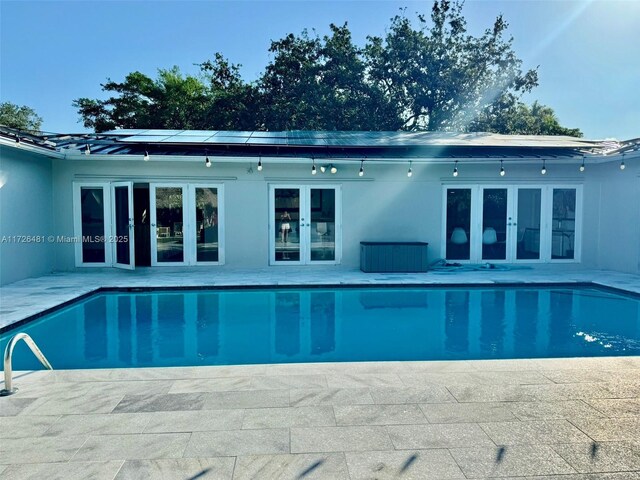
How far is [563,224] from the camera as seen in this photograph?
34.5 feet

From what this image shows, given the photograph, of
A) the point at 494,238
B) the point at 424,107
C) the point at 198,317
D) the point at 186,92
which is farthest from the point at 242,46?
the point at 198,317

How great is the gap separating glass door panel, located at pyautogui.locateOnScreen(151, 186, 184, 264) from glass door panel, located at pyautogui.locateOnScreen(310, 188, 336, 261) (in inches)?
119

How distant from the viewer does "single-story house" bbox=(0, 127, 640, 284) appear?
9.35 m

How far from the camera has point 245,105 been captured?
20.0m

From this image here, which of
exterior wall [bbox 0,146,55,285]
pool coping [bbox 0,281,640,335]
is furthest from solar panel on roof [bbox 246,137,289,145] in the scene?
exterior wall [bbox 0,146,55,285]

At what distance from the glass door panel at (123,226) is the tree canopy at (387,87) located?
417 inches

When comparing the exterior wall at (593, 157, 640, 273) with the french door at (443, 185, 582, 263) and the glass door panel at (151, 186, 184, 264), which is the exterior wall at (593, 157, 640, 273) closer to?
the french door at (443, 185, 582, 263)

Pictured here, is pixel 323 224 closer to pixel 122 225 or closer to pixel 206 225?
pixel 206 225

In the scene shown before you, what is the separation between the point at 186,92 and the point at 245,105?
408 cm

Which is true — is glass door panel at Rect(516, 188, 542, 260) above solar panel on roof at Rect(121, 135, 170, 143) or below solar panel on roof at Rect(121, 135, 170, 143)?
below

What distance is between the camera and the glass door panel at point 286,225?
10078 mm

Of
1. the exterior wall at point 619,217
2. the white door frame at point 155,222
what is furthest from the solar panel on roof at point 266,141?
the exterior wall at point 619,217

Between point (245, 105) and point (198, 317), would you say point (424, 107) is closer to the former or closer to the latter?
point (245, 105)

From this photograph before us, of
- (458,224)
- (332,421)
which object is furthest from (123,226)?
(332,421)
